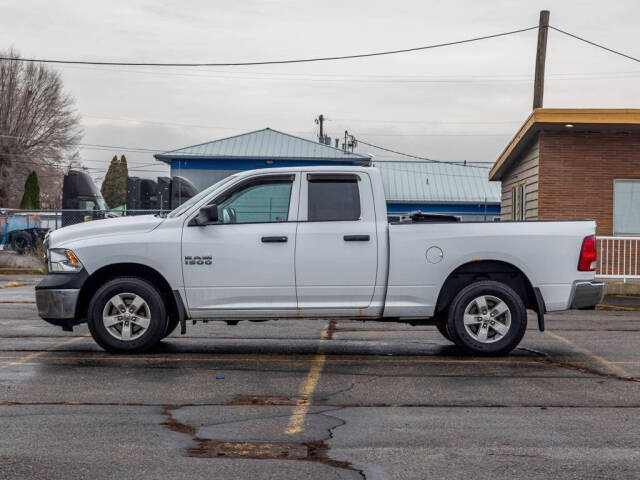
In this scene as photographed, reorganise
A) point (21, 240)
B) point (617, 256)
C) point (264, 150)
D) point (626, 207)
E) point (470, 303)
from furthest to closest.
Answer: point (264, 150) → point (21, 240) → point (626, 207) → point (617, 256) → point (470, 303)

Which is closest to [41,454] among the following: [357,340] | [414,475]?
[414,475]

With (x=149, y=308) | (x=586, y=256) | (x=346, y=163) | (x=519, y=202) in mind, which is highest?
(x=346, y=163)

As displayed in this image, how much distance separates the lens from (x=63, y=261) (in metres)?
9.72

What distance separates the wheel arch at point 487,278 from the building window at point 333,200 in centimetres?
118

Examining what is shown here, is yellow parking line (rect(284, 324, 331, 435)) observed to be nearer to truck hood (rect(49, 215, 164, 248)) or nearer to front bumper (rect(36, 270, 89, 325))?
truck hood (rect(49, 215, 164, 248))

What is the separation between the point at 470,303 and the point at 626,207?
45.7 ft

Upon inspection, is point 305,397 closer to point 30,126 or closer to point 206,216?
point 206,216

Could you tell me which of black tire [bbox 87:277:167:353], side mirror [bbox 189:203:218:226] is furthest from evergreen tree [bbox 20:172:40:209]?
side mirror [bbox 189:203:218:226]

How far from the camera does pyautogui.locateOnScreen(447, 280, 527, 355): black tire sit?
31.8 ft

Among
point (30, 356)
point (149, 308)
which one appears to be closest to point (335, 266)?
point (149, 308)

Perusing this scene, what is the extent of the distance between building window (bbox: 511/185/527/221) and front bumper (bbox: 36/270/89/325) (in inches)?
665

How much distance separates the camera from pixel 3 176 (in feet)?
228

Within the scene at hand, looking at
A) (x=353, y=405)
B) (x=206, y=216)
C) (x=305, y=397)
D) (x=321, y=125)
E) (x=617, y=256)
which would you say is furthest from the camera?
(x=321, y=125)

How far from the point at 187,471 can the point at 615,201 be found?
19042 millimetres
